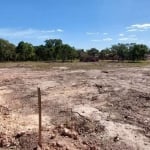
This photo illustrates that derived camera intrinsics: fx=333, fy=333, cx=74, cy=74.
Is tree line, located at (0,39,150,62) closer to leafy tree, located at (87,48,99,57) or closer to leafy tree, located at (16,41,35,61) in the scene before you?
leafy tree, located at (16,41,35,61)

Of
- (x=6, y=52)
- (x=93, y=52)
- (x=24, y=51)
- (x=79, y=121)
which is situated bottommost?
(x=79, y=121)

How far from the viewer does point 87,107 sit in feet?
42.1

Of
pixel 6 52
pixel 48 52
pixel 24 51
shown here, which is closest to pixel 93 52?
pixel 48 52

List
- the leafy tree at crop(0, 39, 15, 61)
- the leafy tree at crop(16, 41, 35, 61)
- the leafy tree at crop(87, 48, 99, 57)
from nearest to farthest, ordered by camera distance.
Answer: the leafy tree at crop(0, 39, 15, 61) → the leafy tree at crop(16, 41, 35, 61) → the leafy tree at crop(87, 48, 99, 57)

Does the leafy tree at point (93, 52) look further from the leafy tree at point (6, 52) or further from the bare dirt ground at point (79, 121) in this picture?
the bare dirt ground at point (79, 121)

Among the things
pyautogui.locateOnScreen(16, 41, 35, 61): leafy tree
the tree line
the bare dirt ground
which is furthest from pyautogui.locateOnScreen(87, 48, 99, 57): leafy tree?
the bare dirt ground

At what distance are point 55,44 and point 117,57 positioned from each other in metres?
16.4

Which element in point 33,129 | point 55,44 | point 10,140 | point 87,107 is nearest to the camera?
point 10,140

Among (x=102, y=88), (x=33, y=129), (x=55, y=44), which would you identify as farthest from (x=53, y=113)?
(x=55, y=44)

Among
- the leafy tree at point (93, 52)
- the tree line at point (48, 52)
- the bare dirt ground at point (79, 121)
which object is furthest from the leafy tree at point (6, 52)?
the bare dirt ground at point (79, 121)

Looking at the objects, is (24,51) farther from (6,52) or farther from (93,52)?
(93,52)

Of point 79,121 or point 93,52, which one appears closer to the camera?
point 79,121

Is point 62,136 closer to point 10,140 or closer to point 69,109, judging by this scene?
point 10,140

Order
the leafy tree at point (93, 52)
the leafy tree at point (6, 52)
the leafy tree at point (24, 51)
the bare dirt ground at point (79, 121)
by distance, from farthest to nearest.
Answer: the leafy tree at point (93, 52), the leafy tree at point (24, 51), the leafy tree at point (6, 52), the bare dirt ground at point (79, 121)
